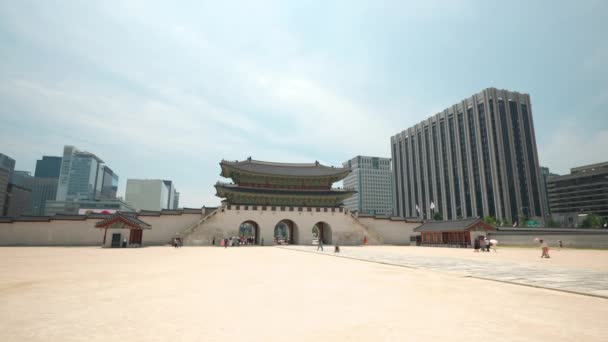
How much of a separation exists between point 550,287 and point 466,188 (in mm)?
97388

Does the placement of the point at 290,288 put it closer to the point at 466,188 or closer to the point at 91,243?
the point at 91,243

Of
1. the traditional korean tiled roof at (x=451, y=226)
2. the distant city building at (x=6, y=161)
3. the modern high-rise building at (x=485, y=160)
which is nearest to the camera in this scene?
the traditional korean tiled roof at (x=451, y=226)

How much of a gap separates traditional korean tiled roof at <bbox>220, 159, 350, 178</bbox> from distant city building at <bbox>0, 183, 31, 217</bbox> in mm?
123691

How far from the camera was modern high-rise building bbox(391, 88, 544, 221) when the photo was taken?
8731 cm

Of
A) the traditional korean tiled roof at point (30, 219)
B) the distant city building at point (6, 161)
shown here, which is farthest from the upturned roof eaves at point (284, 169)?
the distant city building at point (6, 161)

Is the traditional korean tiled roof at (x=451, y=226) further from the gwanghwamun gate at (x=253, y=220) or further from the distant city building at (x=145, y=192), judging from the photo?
the distant city building at (x=145, y=192)

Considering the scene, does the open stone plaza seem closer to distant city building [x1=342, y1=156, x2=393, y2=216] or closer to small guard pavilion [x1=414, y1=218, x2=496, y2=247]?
small guard pavilion [x1=414, y1=218, x2=496, y2=247]

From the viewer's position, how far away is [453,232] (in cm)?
3894

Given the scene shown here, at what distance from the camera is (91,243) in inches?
1443

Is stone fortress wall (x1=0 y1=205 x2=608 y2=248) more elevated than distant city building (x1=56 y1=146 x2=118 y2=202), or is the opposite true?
distant city building (x1=56 y1=146 x2=118 y2=202)

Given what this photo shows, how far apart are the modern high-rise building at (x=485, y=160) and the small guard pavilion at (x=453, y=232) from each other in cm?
4726

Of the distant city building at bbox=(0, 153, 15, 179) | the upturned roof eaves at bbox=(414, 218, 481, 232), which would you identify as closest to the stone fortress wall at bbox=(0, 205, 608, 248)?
the upturned roof eaves at bbox=(414, 218, 481, 232)

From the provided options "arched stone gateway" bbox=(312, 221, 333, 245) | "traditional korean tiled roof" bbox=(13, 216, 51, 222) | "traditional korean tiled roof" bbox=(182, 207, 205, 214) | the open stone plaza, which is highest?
"traditional korean tiled roof" bbox=(182, 207, 205, 214)

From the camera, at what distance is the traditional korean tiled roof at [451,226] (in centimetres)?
3719
